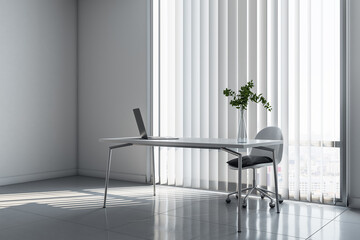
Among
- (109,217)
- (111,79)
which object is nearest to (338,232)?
(109,217)

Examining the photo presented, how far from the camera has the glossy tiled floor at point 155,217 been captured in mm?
3061

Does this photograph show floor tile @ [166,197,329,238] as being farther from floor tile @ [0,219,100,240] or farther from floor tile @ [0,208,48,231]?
floor tile @ [0,208,48,231]

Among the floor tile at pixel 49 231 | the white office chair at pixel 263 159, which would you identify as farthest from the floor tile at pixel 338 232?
the floor tile at pixel 49 231

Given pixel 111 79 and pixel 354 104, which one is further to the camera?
pixel 111 79

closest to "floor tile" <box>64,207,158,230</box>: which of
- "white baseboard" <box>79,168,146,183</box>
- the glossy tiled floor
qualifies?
the glossy tiled floor

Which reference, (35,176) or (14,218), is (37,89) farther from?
(14,218)

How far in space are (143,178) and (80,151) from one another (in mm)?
1403

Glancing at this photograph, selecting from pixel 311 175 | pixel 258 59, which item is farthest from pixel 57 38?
pixel 311 175

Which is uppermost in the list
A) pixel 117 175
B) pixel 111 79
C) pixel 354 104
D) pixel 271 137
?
pixel 111 79

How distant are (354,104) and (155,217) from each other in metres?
2.34

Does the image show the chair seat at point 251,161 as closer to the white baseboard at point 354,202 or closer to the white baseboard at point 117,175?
the white baseboard at point 354,202

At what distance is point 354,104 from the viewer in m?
4.05

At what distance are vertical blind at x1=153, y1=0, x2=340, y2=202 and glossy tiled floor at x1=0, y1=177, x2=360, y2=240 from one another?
1.15ft

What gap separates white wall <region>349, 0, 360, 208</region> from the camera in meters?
4.03
